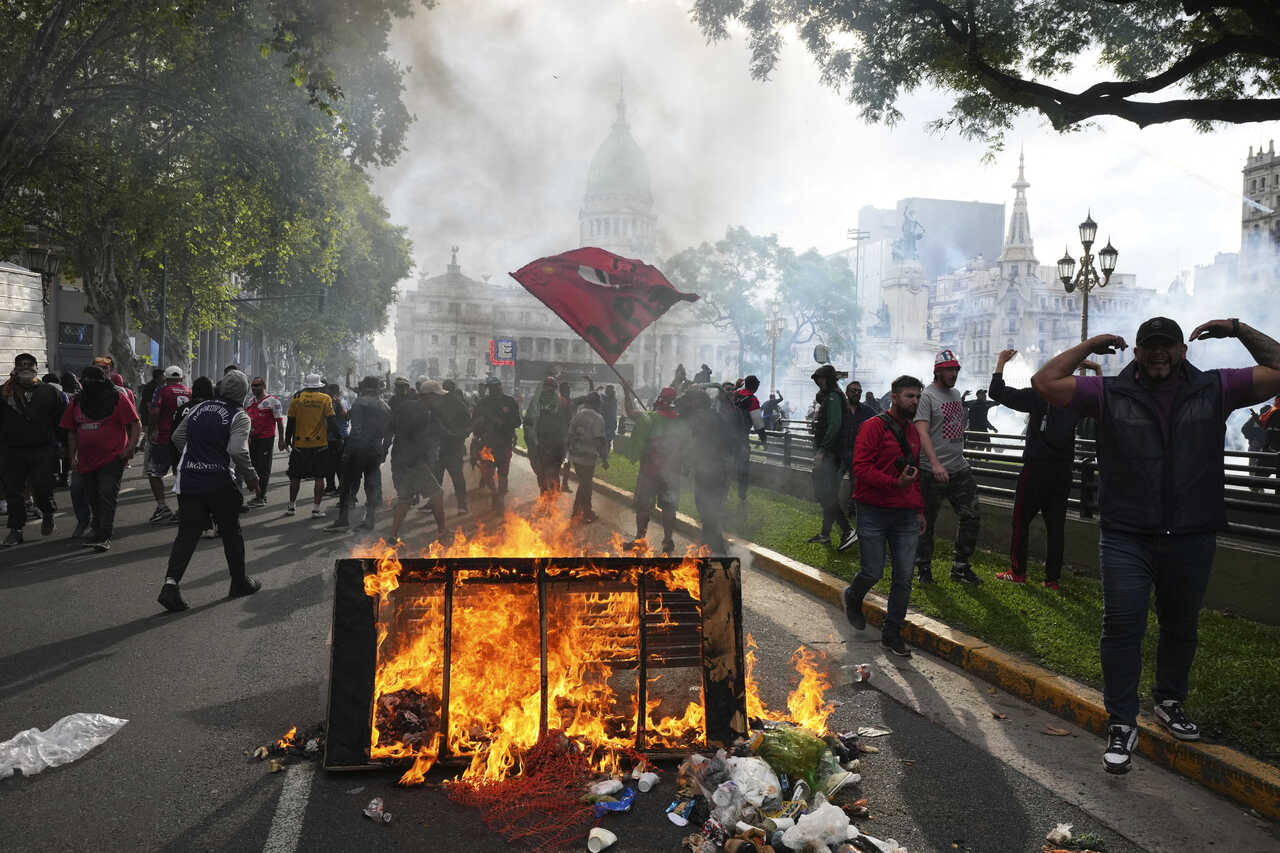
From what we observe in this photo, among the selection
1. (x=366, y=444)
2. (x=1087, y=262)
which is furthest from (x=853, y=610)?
(x=1087, y=262)

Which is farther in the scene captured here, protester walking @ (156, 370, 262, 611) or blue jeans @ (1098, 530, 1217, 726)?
protester walking @ (156, 370, 262, 611)

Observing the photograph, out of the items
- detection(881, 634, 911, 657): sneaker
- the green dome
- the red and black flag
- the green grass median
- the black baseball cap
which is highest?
the green dome

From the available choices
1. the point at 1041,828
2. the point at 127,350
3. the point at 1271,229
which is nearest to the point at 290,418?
the point at 1041,828

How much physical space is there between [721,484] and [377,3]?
30.7 ft

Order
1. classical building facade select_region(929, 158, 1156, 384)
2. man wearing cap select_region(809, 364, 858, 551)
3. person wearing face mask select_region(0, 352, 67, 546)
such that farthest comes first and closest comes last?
classical building facade select_region(929, 158, 1156, 384)
man wearing cap select_region(809, 364, 858, 551)
person wearing face mask select_region(0, 352, 67, 546)

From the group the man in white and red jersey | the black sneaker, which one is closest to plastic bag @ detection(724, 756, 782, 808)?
the black sneaker

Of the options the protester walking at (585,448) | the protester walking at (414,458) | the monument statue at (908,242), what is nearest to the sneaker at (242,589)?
the protester walking at (414,458)

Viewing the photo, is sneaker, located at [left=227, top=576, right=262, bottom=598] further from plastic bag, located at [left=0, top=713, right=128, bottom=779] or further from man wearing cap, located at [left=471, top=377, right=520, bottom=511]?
man wearing cap, located at [left=471, top=377, right=520, bottom=511]

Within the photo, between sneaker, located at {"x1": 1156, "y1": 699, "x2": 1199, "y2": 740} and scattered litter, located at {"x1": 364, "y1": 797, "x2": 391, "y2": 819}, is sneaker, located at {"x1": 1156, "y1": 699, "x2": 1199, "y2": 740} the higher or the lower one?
the higher one

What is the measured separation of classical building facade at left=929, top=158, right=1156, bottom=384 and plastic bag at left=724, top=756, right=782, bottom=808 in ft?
298

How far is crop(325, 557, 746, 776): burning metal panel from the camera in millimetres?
3760

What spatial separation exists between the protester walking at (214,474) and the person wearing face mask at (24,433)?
3379mm

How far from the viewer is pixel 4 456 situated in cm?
908

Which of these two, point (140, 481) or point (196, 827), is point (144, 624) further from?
point (140, 481)
